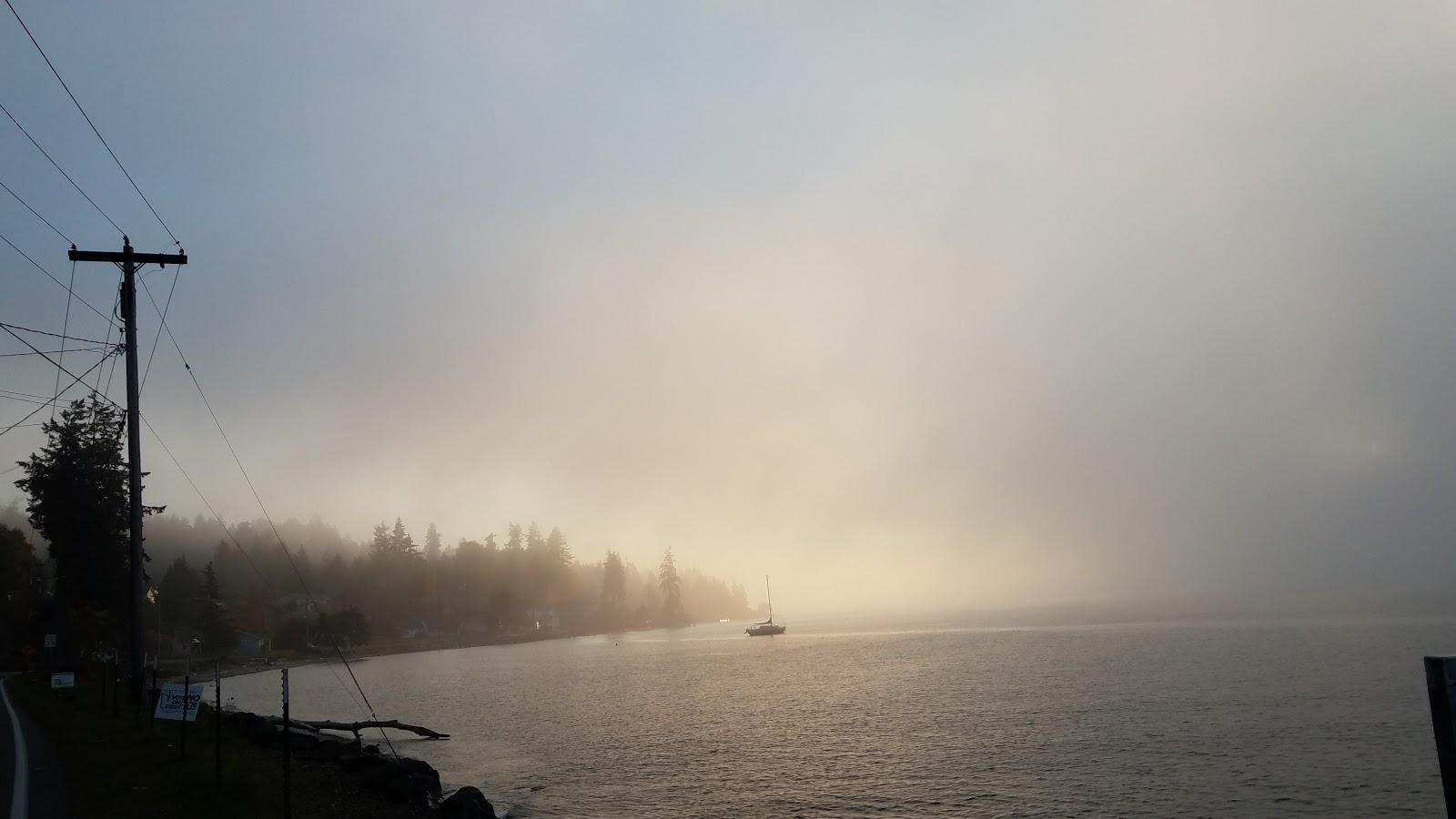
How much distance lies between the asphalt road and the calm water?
58.6 ft

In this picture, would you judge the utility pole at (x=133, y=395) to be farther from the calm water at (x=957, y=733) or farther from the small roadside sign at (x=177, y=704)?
the calm water at (x=957, y=733)

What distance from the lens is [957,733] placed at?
54.5 metres

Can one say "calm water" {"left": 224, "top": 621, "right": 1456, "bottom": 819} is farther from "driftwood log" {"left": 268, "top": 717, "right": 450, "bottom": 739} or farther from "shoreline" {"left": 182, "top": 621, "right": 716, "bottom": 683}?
"shoreline" {"left": 182, "top": 621, "right": 716, "bottom": 683}

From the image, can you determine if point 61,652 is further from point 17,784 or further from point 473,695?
point 17,784

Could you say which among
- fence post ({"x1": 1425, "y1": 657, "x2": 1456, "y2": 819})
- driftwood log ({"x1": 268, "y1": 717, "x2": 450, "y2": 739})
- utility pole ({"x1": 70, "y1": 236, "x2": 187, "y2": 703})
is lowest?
driftwood log ({"x1": 268, "y1": 717, "x2": 450, "y2": 739})

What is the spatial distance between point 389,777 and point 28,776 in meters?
12.9

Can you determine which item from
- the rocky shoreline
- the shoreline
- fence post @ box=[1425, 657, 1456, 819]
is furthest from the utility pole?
the shoreline

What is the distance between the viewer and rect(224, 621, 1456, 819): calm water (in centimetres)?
3662

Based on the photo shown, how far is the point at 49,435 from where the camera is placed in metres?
75.2

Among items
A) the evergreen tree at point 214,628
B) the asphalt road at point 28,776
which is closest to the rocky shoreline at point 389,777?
the asphalt road at point 28,776

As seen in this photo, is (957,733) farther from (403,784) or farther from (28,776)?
(28,776)

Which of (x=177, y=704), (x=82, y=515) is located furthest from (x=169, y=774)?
(x=82, y=515)

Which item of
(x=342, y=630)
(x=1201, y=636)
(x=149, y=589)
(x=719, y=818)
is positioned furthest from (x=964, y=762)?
(x=342, y=630)

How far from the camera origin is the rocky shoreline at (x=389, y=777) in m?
32.2
